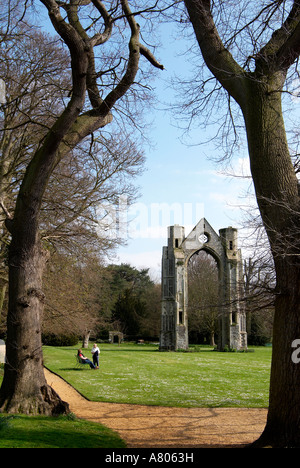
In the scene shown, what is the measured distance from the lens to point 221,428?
8.79 metres

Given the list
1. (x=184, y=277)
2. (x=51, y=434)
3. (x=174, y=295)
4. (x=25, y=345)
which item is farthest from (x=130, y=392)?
(x=184, y=277)

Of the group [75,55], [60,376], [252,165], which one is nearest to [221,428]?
[252,165]

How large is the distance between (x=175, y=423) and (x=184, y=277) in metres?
26.5

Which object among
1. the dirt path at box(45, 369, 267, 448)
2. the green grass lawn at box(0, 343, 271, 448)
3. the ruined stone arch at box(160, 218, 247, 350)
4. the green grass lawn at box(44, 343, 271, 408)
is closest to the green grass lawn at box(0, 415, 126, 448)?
the green grass lawn at box(0, 343, 271, 448)

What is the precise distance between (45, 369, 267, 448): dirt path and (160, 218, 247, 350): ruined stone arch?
900 inches

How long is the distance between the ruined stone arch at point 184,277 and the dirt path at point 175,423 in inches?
900

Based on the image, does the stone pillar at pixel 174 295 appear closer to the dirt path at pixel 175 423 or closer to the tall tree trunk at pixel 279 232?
the dirt path at pixel 175 423

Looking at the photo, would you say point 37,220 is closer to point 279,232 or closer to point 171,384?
point 279,232

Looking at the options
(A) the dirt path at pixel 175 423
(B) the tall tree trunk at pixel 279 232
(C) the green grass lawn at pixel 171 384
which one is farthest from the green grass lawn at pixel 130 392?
(B) the tall tree trunk at pixel 279 232

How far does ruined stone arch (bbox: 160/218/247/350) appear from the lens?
34500 mm

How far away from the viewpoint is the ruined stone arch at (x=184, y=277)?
113 feet

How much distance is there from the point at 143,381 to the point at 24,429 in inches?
352

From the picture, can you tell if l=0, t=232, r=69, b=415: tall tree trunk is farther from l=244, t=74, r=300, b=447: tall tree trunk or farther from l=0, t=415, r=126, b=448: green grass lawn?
l=244, t=74, r=300, b=447: tall tree trunk
